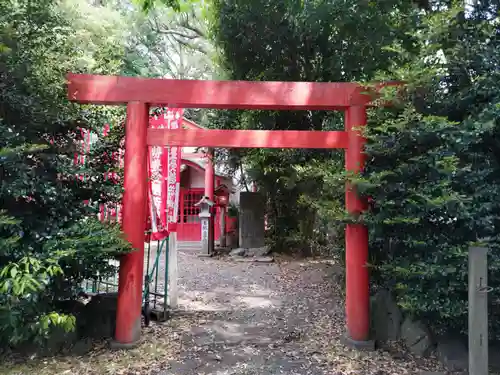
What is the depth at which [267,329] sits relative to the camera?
557 centimetres

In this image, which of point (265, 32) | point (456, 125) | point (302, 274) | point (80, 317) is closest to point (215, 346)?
point (80, 317)

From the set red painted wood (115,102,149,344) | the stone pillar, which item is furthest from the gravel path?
the stone pillar

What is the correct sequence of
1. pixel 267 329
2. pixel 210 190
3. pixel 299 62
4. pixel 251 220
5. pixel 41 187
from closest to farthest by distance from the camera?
pixel 41 187 → pixel 267 329 → pixel 299 62 → pixel 251 220 → pixel 210 190

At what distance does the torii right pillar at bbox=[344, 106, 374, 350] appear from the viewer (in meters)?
4.73

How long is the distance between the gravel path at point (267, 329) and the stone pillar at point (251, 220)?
2.87 m

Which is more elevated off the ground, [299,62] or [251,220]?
[299,62]

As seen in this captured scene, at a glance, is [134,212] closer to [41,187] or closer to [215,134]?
[41,187]

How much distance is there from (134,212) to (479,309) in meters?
3.86

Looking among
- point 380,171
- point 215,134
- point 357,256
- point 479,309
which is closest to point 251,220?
point 357,256

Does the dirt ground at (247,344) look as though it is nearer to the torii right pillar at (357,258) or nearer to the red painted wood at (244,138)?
the torii right pillar at (357,258)

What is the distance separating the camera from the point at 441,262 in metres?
3.99

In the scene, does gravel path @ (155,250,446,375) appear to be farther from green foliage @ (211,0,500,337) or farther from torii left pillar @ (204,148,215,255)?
torii left pillar @ (204,148,215,255)

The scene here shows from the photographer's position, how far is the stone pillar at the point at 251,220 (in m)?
12.6

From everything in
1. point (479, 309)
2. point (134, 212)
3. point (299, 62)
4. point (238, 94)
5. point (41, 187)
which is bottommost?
point (479, 309)
